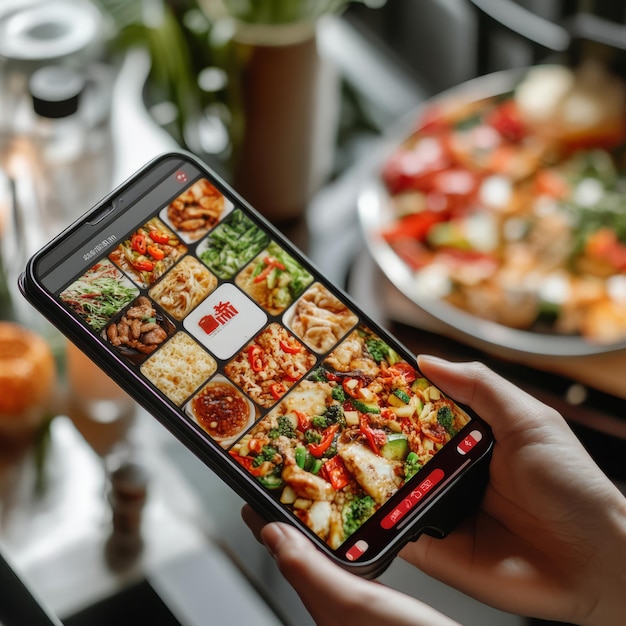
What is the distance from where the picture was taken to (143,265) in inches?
30.4

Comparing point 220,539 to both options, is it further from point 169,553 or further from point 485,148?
point 485,148

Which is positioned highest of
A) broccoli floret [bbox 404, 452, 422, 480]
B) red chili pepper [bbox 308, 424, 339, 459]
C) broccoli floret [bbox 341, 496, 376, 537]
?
red chili pepper [bbox 308, 424, 339, 459]

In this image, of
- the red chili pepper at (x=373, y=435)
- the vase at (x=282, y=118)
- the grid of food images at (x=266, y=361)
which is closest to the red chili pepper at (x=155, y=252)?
the grid of food images at (x=266, y=361)

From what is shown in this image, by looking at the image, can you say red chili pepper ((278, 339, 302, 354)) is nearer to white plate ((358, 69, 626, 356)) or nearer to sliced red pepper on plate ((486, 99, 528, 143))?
white plate ((358, 69, 626, 356))

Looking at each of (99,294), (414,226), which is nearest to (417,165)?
(414,226)

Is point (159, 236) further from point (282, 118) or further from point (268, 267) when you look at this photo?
point (282, 118)

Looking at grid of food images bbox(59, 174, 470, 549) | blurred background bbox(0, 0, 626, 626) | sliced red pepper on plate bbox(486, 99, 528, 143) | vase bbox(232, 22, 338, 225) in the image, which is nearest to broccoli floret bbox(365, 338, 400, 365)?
grid of food images bbox(59, 174, 470, 549)

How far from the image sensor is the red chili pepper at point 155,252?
776 mm

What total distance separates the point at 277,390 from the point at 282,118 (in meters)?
0.47

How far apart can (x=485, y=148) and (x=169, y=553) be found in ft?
2.51

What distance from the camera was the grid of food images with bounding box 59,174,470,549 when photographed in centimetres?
75

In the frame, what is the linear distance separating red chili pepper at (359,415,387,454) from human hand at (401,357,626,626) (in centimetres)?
7

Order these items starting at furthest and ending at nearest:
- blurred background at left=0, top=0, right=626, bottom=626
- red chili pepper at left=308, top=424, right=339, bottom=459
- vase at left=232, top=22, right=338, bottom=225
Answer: vase at left=232, top=22, right=338, bottom=225 → blurred background at left=0, top=0, right=626, bottom=626 → red chili pepper at left=308, top=424, right=339, bottom=459

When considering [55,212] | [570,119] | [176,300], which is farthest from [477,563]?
[570,119]
